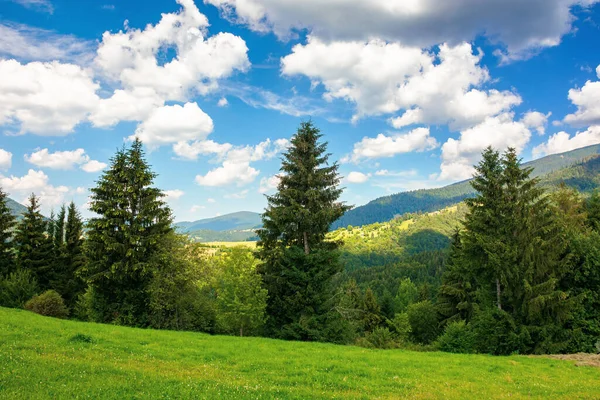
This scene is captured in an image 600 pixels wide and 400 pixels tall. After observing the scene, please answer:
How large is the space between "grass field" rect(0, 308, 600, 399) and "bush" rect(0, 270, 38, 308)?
28.2 m

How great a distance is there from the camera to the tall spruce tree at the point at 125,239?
32.4m

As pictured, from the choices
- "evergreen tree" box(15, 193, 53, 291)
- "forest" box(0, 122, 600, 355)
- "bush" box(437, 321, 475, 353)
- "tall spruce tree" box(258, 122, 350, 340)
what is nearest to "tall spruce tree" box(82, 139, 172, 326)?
"forest" box(0, 122, 600, 355)

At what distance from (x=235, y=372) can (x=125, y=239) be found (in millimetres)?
23765

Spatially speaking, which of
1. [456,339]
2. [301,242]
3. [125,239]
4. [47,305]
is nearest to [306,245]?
[301,242]

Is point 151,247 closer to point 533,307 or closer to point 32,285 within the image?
point 32,285

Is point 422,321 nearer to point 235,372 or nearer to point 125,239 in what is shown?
point 125,239

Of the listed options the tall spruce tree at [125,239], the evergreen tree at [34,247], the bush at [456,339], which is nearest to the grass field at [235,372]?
the tall spruce tree at [125,239]

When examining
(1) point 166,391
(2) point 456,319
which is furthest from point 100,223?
(2) point 456,319

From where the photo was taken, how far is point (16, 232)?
49.9m

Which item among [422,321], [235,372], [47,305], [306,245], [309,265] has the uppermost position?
[306,245]

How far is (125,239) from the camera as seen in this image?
3288 cm

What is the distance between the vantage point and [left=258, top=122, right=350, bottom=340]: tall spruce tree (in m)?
29.4

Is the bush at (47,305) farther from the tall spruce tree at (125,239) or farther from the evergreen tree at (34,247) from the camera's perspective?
the evergreen tree at (34,247)

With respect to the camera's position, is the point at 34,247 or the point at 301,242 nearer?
the point at 301,242
